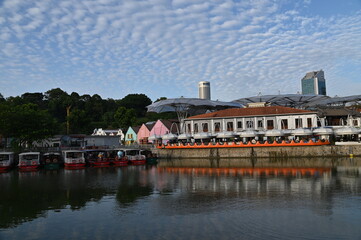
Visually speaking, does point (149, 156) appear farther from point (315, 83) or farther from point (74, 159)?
point (315, 83)

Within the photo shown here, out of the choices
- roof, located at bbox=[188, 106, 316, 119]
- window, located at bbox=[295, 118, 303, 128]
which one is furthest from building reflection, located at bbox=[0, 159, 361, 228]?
roof, located at bbox=[188, 106, 316, 119]

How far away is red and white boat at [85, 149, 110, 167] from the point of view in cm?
5138

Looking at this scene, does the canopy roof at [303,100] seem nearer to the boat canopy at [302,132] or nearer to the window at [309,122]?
the window at [309,122]

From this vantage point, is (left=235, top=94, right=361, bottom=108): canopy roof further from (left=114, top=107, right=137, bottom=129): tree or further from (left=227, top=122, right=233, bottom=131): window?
(left=114, top=107, right=137, bottom=129): tree

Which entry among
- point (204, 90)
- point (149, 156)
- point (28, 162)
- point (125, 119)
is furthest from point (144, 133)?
point (204, 90)

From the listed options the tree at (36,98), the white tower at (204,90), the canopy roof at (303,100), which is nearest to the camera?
the canopy roof at (303,100)

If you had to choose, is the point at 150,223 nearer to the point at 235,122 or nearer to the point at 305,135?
the point at 305,135

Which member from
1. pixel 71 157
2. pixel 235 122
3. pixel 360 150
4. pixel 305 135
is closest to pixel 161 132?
pixel 235 122

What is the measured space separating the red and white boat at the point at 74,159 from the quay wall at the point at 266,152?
15.0m

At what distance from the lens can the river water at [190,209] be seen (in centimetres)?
1529

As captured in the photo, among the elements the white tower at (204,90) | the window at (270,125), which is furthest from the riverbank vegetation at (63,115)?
the window at (270,125)

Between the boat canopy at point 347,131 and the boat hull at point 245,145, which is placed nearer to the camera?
the boat canopy at point 347,131

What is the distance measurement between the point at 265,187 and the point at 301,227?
11267 millimetres

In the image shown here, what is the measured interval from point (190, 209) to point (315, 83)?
147838 millimetres
